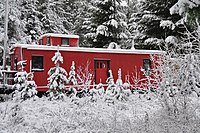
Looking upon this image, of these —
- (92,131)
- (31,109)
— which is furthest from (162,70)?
(31,109)

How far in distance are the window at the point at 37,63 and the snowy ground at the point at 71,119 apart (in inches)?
135

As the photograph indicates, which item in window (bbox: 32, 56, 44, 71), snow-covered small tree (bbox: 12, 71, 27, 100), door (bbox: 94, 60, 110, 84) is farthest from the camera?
door (bbox: 94, 60, 110, 84)

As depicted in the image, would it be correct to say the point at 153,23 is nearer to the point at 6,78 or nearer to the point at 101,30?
the point at 101,30

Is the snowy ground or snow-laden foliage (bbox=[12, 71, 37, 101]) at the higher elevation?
snow-laden foliage (bbox=[12, 71, 37, 101])

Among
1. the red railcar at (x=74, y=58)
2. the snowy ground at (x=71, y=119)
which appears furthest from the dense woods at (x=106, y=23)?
the snowy ground at (x=71, y=119)

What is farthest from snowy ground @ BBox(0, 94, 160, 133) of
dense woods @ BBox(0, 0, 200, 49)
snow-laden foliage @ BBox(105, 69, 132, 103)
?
dense woods @ BBox(0, 0, 200, 49)

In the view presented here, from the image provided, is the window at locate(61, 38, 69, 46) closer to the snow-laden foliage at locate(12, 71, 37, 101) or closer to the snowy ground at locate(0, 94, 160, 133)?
the snow-laden foliage at locate(12, 71, 37, 101)

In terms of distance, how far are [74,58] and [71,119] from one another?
6886mm

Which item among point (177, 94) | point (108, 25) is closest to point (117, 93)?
point (177, 94)

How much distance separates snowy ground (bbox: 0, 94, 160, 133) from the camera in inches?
265

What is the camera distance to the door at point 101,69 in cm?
1586

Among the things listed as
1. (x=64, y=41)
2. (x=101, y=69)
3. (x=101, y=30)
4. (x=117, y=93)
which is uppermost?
(x=101, y=30)

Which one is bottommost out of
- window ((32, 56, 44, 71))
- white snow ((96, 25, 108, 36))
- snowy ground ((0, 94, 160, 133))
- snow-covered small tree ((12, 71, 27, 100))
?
snowy ground ((0, 94, 160, 133))

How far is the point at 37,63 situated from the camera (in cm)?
1424
